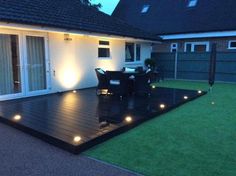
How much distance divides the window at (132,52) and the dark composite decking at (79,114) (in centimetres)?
567

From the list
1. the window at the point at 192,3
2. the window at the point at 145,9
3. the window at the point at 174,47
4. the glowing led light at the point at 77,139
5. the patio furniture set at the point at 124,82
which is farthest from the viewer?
the window at the point at 145,9

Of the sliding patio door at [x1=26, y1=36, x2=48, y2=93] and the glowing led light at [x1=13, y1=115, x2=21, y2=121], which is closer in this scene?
the glowing led light at [x1=13, y1=115, x2=21, y2=121]

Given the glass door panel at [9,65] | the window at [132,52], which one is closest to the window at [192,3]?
the window at [132,52]

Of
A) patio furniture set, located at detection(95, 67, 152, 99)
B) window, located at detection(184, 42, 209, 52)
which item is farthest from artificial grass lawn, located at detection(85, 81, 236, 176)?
window, located at detection(184, 42, 209, 52)

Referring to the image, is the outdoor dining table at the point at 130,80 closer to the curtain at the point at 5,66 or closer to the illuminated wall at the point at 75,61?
the illuminated wall at the point at 75,61

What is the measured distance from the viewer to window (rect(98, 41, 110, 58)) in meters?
11.4

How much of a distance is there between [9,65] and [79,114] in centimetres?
334

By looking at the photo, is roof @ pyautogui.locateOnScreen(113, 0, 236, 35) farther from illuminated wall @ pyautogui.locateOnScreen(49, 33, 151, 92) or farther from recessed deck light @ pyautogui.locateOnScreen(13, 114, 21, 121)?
recessed deck light @ pyautogui.locateOnScreen(13, 114, 21, 121)

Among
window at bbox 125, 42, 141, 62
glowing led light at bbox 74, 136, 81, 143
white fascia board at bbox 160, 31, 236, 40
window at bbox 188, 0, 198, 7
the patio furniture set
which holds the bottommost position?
glowing led light at bbox 74, 136, 81, 143

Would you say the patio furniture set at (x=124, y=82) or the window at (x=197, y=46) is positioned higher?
the window at (x=197, y=46)

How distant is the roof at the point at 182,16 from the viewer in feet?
49.8

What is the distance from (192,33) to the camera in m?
15.4

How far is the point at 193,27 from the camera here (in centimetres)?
1566

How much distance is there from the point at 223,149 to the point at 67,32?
687 cm
